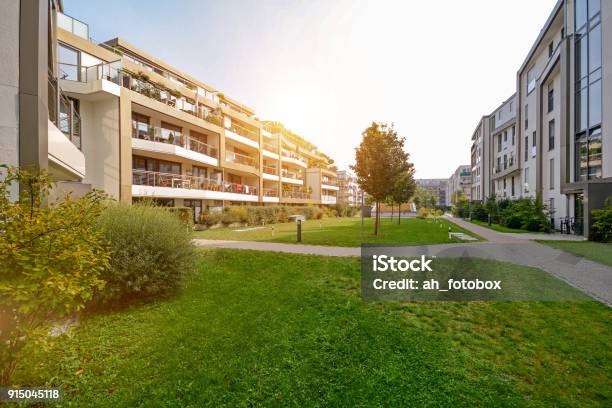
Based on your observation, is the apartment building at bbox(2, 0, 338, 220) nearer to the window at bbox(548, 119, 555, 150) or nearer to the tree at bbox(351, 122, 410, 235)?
the tree at bbox(351, 122, 410, 235)

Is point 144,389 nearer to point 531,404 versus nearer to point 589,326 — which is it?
point 531,404

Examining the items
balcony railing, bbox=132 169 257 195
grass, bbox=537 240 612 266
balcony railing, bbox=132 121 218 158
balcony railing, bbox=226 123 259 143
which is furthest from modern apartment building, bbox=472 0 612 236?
balcony railing, bbox=226 123 259 143

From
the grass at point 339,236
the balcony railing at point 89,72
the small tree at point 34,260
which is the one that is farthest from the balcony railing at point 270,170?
the small tree at point 34,260

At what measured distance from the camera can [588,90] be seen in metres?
18.5

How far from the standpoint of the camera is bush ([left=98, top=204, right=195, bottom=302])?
6508 millimetres

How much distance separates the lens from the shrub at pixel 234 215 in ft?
81.1

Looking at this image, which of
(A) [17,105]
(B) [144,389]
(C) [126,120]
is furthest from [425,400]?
(C) [126,120]

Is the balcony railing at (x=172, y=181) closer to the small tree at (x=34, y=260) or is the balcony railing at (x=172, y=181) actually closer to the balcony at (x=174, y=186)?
the balcony at (x=174, y=186)

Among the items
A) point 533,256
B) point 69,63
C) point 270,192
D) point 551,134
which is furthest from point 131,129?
point 551,134

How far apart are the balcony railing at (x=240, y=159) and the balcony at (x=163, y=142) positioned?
5399 millimetres

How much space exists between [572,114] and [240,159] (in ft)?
95.7

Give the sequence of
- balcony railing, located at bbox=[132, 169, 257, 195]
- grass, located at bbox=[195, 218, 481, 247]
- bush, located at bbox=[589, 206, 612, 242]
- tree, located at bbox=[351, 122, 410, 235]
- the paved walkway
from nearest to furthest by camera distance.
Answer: the paved walkway → grass, located at bbox=[195, 218, 481, 247] → bush, located at bbox=[589, 206, 612, 242] → tree, located at bbox=[351, 122, 410, 235] → balcony railing, located at bbox=[132, 169, 257, 195]

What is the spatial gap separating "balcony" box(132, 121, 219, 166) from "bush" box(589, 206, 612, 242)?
26693 millimetres

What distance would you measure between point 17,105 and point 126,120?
14.4 m
